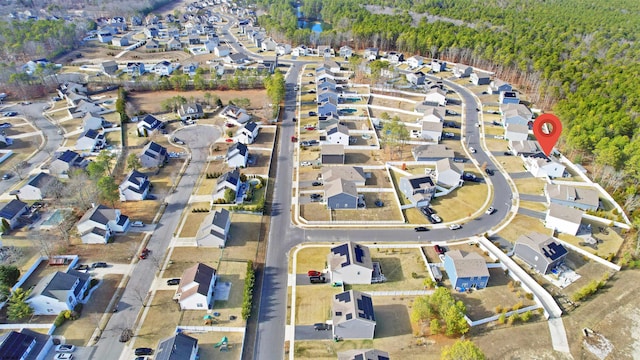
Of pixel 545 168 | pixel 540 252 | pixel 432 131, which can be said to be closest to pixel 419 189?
pixel 540 252

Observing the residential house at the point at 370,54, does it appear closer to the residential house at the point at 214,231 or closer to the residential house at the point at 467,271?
the residential house at the point at 214,231

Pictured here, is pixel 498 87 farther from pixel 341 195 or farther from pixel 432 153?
pixel 341 195

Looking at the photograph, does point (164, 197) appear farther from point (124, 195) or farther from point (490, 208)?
point (490, 208)

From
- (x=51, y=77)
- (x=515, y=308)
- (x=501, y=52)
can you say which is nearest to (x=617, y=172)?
(x=515, y=308)

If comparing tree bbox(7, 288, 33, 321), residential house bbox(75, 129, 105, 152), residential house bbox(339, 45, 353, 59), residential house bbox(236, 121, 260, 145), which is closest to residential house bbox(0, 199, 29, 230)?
tree bbox(7, 288, 33, 321)

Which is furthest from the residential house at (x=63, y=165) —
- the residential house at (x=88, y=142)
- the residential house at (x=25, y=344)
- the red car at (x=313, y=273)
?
the red car at (x=313, y=273)
